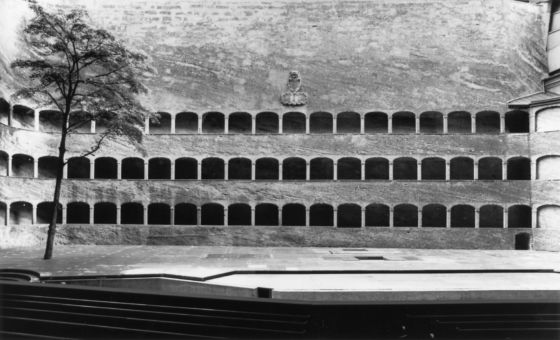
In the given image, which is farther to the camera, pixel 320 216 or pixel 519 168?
pixel 320 216

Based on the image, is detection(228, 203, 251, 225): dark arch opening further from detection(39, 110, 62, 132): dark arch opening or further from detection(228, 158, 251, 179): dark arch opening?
detection(39, 110, 62, 132): dark arch opening

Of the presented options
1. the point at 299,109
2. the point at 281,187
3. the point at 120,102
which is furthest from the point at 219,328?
the point at 299,109

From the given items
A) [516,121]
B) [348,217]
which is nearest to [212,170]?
[348,217]

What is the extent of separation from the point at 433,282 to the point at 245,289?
21.6ft

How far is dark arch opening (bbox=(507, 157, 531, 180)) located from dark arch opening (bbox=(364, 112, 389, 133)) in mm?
8755

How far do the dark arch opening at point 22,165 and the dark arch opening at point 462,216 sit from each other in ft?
95.5

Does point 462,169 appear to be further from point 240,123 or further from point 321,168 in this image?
point 240,123

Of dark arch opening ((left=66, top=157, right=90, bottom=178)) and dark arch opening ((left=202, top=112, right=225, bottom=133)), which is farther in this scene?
dark arch opening ((left=202, top=112, right=225, bottom=133))

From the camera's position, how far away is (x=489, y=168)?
34.7m

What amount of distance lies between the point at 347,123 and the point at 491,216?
11.8 metres

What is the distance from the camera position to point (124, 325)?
717 centimetres

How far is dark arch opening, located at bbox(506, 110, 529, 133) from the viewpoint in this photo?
3488 cm

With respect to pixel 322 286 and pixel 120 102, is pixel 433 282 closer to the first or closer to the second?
pixel 322 286

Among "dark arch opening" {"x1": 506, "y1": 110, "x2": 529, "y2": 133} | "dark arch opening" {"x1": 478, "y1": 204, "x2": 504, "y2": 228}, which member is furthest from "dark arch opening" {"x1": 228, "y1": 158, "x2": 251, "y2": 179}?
"dark arch opening" {"x1": 506, "y1": 110, "x2": 529, "y2": 133}
